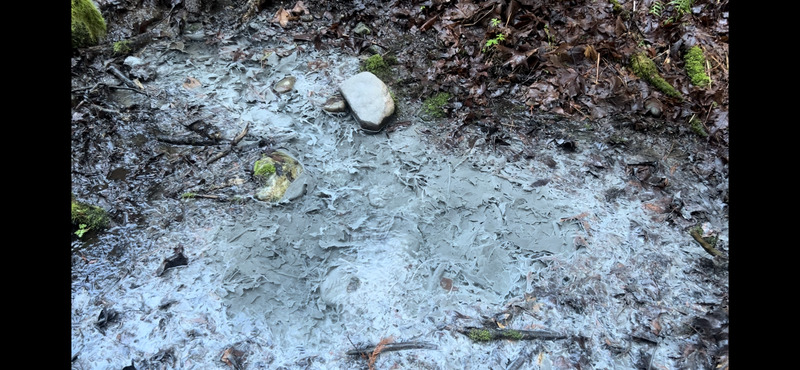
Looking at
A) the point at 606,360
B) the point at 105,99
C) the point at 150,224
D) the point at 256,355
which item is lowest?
the point at 606,360

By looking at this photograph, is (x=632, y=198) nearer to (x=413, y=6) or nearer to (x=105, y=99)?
(x=413, y=6)

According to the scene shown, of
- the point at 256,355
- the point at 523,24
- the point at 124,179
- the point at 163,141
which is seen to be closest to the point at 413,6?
the point at 523,24

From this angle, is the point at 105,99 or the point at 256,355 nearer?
the point at 256,355

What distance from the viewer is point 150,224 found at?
3885mm

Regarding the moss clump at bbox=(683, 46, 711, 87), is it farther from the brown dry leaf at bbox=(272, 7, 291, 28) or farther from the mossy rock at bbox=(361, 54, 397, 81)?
the brown dry leaf at bbox=(272, 7, 291, 28)

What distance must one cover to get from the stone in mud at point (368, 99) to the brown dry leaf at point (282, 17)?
172 cm

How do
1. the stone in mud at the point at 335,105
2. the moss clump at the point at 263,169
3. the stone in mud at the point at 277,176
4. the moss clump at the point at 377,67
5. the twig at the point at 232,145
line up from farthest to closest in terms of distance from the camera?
the moss clump at the point at 377,67 → the stone in mud at the point at 335,105 → the twig at the point at 232,145 → the moss clump at the point at 263,169 → the stone in mud at the point at 277,176

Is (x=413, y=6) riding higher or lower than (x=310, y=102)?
higher

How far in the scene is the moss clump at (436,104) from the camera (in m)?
5.11

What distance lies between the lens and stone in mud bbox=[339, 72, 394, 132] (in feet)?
16.1

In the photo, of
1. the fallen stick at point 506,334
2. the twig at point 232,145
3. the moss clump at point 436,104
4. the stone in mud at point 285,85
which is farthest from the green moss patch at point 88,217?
the moss clump at point 436,104

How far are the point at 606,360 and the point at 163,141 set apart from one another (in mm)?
4557

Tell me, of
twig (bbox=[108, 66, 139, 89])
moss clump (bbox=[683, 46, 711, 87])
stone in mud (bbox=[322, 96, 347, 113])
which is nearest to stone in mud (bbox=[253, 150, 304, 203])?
stone in mud (bbox=[322, 96, 347, 113])

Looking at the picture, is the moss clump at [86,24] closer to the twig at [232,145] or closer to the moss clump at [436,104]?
the twig at [232,145]
